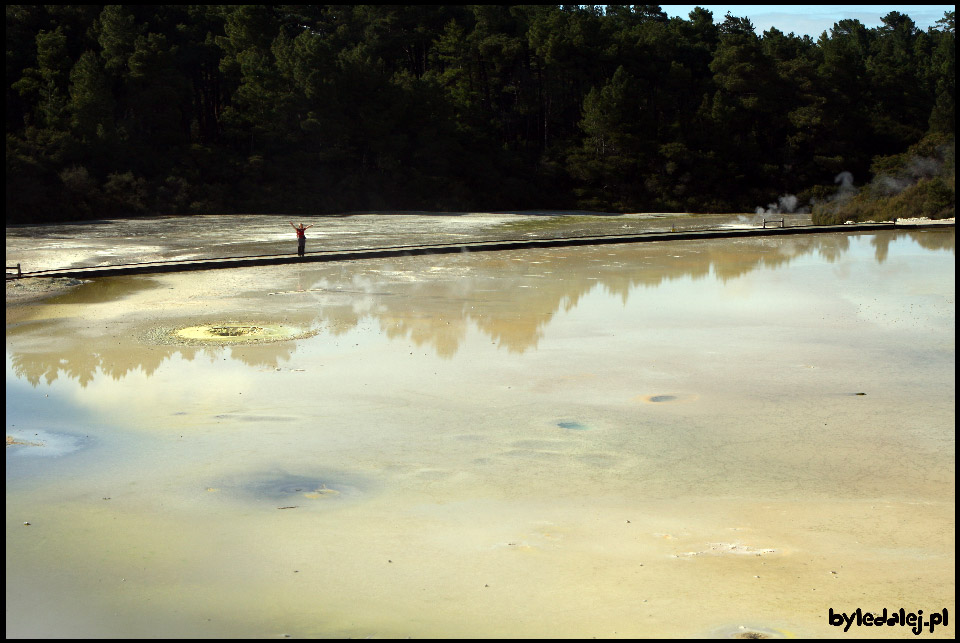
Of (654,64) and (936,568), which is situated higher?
(654,64)

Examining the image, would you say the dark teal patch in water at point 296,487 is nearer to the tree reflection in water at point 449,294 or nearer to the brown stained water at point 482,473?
the brown stained water at point 482,473

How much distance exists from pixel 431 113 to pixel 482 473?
4615cm

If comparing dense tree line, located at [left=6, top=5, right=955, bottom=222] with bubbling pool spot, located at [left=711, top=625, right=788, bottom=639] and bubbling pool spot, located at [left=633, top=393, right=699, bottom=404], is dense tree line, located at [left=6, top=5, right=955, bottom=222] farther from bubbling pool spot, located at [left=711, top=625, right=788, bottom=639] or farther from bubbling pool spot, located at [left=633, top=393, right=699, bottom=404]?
bubbling pool spot, located at [left=711, top=625, right=788, bottom=639]

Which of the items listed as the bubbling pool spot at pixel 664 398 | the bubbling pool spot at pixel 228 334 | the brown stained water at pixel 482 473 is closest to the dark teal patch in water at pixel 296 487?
the brown stained water at pixel 482 473

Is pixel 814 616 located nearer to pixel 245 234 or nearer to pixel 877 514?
pixel 877 514

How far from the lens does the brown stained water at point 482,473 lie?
19.3 feet

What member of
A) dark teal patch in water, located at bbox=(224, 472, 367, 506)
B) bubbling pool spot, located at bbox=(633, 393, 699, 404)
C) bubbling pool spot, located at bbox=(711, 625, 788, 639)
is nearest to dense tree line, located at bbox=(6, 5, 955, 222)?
bubbling pool spot, located at bbox=(633, 393, 699, 404)

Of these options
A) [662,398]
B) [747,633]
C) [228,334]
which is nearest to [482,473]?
[662,398]

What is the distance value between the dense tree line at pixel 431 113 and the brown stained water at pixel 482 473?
33.5m

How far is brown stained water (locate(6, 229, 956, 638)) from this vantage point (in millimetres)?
5883

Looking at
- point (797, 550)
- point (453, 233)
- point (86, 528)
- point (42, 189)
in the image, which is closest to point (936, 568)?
point (797, 550)

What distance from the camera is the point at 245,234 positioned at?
33.3m

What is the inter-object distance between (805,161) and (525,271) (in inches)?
1400

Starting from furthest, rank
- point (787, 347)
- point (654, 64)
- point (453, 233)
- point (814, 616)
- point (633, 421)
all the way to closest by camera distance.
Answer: point (654, 64) < point (453, 233) < point (787, 347) < point (633, 421) < point (814, 616)
